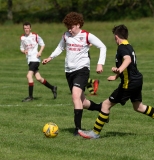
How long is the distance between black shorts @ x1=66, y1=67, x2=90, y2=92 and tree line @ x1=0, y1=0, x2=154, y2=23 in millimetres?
50475

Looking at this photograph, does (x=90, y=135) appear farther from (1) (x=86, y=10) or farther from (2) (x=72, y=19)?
(1) (x=86, y=10)

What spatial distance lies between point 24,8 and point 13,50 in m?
35.5

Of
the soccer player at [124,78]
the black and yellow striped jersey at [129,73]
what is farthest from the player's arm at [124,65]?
the black and yellow striped jersey at [129,73]

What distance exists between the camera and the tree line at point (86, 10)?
61.2 meters

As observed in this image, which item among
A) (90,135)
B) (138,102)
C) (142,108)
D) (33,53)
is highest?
(138,102)

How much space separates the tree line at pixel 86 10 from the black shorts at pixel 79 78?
50.5 metres

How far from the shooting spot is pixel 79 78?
9.20 m

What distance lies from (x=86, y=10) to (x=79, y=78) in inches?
2226

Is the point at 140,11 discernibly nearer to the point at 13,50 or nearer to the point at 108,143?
the point at 13,50

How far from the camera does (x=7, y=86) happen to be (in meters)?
18.1

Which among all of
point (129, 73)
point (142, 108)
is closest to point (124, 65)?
point (129, 73)

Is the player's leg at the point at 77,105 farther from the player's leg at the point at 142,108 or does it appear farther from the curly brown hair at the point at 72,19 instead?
the curly brown hair at the point at 72,19

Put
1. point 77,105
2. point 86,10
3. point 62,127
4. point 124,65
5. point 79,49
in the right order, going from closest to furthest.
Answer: point 124,65 < point 77,105 < point 79,49 < point 62,127 < point 86,10

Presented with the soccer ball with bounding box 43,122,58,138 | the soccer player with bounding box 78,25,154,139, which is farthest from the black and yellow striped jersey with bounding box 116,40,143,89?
the soccer ball with bounding box 43,122,58,138
